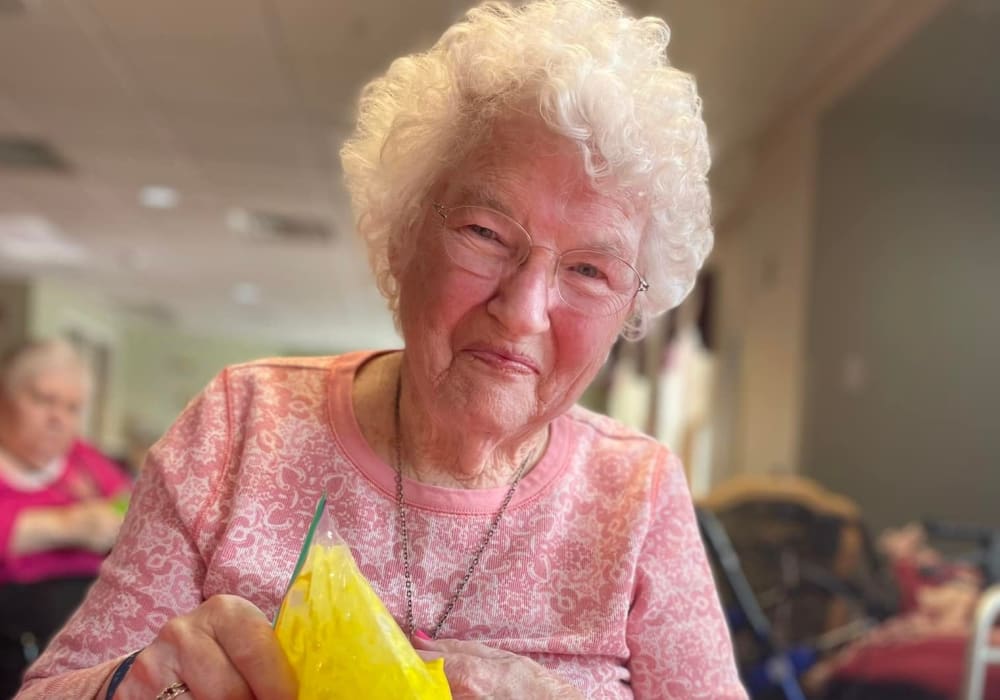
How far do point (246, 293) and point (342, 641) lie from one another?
1152 centimetres

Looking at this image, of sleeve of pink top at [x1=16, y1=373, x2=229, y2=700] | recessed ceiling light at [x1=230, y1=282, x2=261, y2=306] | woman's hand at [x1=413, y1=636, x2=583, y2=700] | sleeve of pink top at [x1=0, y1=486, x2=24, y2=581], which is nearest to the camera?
woman's hand at [x1=413, y1=636, x2=583, y2=700]

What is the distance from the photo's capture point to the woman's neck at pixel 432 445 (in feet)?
3.14

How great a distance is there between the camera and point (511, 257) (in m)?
0.89

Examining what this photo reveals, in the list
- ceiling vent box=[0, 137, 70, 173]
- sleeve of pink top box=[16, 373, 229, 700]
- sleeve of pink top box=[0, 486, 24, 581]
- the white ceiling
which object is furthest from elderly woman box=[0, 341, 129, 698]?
ceiling vent box=[0, 137, 70, 173]

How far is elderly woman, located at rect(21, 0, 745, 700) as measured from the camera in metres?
0.88

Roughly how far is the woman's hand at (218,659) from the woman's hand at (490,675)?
123mm

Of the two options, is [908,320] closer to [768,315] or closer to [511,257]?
[768,315]

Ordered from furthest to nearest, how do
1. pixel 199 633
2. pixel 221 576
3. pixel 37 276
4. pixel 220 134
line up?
pixel 37 276 → pixel 220 134 → pixel 221 576 → pixel 199 633

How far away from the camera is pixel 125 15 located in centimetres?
396

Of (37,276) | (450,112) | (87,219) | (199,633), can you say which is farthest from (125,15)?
(37,276)

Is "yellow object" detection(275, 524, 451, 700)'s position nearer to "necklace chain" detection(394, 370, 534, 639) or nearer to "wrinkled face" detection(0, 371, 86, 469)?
"necklace chain" detection(394, 370, 534, 639)

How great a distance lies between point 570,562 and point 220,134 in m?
5.09

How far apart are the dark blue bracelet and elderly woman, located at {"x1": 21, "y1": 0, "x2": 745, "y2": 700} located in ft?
0.32

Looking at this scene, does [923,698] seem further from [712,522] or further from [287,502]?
[287,502]
